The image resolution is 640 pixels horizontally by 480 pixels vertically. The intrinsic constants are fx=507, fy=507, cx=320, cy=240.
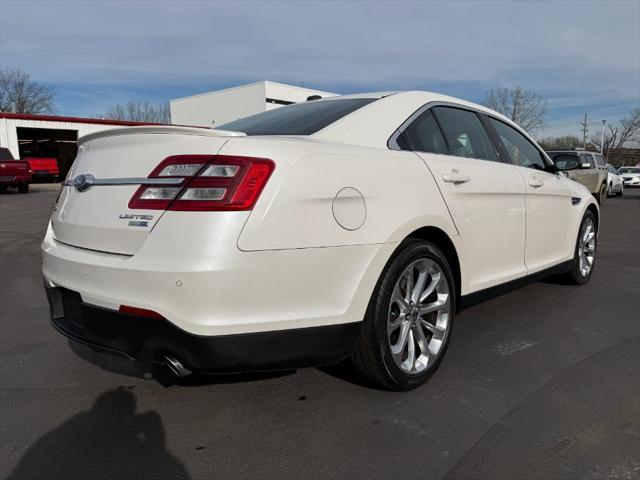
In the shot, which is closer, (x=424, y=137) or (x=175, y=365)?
(x=175, y=365)

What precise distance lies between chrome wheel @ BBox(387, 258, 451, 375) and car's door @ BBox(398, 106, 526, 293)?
0.27 metres

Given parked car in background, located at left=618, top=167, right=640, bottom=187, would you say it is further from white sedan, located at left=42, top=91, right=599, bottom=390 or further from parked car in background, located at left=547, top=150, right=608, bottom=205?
white sedan, located at left=42, top=91, right=599, bottom=390

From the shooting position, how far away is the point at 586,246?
199 inches

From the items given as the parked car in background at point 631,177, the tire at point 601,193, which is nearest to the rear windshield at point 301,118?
the tire at point 601,193

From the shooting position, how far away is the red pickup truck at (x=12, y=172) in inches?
773

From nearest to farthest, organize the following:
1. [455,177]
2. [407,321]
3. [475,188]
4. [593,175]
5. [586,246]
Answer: [407,321], [455,177], [475,188], [586,246], [593,175]

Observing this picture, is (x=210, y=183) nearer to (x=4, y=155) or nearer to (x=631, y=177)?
(x=4, y=155)

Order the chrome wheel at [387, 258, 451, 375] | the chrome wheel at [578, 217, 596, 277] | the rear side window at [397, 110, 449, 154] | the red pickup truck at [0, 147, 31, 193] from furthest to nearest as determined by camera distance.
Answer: the red pickup truck at [0, 147, 31, 193]
the chrome wheel at [578, 217, 596, 277]
the rear side window at [397, 110, 449, 154]
the chrome wheel at [387, 258, 451, 375]

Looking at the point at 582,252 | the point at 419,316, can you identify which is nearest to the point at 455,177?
the point at 419,316

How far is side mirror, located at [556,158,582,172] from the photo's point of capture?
14.7 ft

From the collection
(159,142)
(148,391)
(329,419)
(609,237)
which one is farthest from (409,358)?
(609,237)

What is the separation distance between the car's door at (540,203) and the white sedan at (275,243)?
0.89m

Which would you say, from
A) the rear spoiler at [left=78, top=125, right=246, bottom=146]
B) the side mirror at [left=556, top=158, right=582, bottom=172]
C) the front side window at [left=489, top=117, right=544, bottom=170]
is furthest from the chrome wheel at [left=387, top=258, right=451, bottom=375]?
the side mirror at [left=556, top=158, right=582, bottom=172]

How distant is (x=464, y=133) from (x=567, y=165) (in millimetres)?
1656
